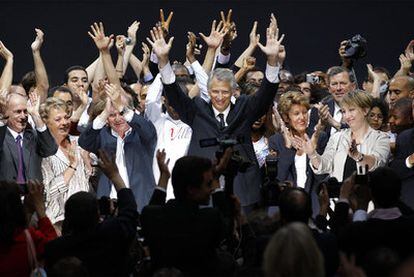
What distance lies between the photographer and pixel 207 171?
4.65m

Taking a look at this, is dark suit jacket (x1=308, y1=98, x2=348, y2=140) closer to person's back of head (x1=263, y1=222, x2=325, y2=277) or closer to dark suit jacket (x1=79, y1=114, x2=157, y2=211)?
dark suit jacket (x1=79, y1=114, x2=157, y2=211)

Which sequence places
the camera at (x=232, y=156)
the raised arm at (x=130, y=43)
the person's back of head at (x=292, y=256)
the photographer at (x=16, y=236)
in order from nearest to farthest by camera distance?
the person's back of head at (x=292, y=256) < the photographer at (x=16, y=236) < the camera at (x=232, y=156) < the raised arm at (x=130, y=43)

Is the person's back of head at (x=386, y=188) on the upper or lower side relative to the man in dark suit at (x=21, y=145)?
lower

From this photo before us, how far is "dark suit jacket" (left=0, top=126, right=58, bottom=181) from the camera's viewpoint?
6613mm

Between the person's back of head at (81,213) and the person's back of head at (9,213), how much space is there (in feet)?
0.69

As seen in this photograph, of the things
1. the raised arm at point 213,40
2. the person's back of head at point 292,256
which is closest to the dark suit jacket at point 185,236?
the person's back of head at point 292,256

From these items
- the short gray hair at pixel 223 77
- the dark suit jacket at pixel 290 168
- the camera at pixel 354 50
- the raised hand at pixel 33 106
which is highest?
the camera at pixel 354 50

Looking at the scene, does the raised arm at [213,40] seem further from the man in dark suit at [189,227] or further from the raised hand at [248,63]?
the man in dark suit at [189,227]

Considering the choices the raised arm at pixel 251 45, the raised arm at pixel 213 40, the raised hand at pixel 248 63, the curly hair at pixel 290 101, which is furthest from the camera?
the raised arm at pixel 251 45

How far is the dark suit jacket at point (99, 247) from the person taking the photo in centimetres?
455

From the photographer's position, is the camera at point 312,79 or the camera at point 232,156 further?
the camera at point 312,79

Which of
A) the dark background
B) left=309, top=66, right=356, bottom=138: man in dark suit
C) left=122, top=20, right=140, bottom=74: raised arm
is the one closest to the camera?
left=309, top=66, right=356, bottom=138: man in dark suit

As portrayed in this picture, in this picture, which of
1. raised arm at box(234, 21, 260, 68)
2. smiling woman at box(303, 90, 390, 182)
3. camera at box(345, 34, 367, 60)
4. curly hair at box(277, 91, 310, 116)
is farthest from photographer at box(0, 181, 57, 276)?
camera at box(345, 34, 367, 60)

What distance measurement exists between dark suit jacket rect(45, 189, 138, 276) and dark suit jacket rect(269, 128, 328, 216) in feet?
7.55
